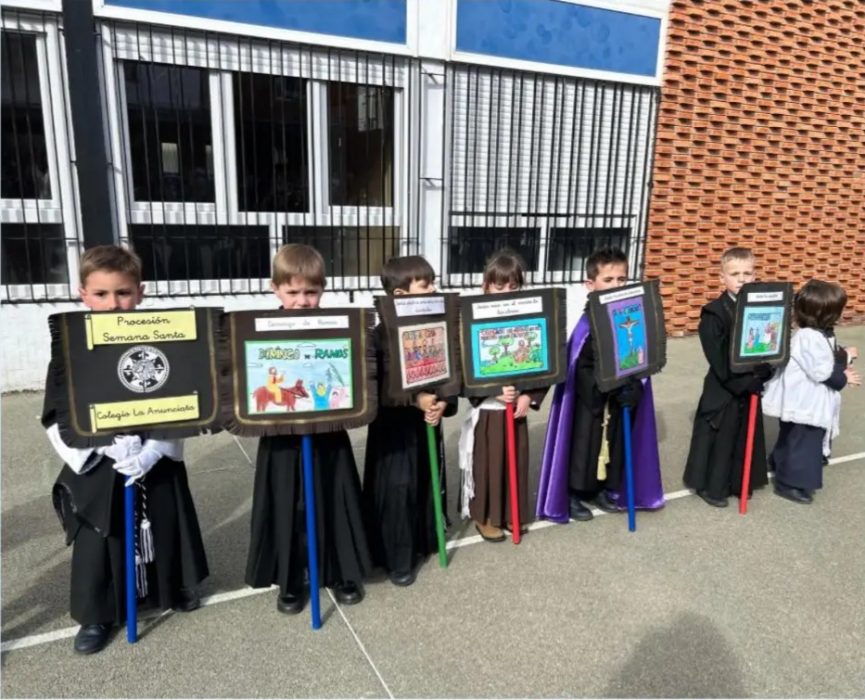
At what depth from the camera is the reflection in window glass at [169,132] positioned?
614cm

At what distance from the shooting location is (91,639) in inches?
102

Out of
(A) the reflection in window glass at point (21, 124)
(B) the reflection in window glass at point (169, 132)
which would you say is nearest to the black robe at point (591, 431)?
(B) the reflection in window glass at point (169, 132)

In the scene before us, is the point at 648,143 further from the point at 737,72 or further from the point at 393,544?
the point at 393,544

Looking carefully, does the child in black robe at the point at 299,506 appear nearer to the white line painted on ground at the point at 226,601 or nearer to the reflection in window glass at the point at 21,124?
the white line painted on ground at the point at 226,601

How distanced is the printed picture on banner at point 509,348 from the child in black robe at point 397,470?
0.87ft

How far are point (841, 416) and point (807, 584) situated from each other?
11.3ft

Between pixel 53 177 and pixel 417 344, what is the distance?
15.9ft

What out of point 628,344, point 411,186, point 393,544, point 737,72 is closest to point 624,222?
point 737,72

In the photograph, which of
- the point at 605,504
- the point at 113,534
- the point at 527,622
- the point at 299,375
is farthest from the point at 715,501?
the point at 113,534

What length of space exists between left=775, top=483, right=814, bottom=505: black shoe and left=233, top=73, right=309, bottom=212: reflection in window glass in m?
5.25

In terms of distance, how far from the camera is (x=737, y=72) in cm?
844

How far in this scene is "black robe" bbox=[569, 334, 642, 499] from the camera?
3.56 meters

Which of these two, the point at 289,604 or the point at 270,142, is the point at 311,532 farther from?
the point at 270,142

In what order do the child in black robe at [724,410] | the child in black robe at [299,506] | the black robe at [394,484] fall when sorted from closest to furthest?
the child in black robe at [299,506], the black robe at [394,484], the child in black robe at [724,410]
